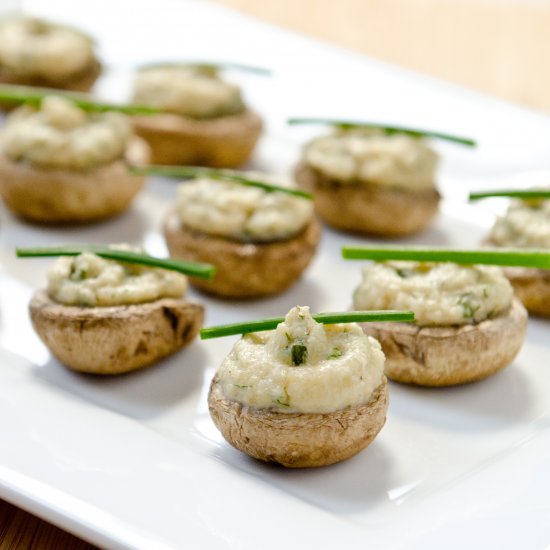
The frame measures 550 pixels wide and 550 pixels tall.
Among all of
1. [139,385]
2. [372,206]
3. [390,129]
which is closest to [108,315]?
[139,385]

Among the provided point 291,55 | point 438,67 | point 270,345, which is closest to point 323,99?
point 291,55

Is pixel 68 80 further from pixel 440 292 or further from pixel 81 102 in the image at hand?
pixel 440 292

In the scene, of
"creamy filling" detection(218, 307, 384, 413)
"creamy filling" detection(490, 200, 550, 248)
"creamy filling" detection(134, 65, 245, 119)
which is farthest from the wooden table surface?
"creamy filling" detection(218, 307, 384, 413)

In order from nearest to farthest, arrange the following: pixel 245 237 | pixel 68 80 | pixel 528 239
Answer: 1. pixel 528 239
2. pixel 245 237
3. pixel 68 80

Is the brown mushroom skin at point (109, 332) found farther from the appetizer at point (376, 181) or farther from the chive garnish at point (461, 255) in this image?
the appetizer at point (376, 181)

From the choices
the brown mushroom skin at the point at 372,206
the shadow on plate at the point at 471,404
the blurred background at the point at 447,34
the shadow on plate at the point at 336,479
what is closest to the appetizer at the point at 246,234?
the brown mushroom skin at the point at 372,206

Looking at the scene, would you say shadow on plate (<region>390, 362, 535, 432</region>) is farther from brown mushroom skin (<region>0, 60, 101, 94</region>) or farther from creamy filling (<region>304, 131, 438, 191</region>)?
brown mushroom skin (<region>0, 60, 101, 94</region>)
